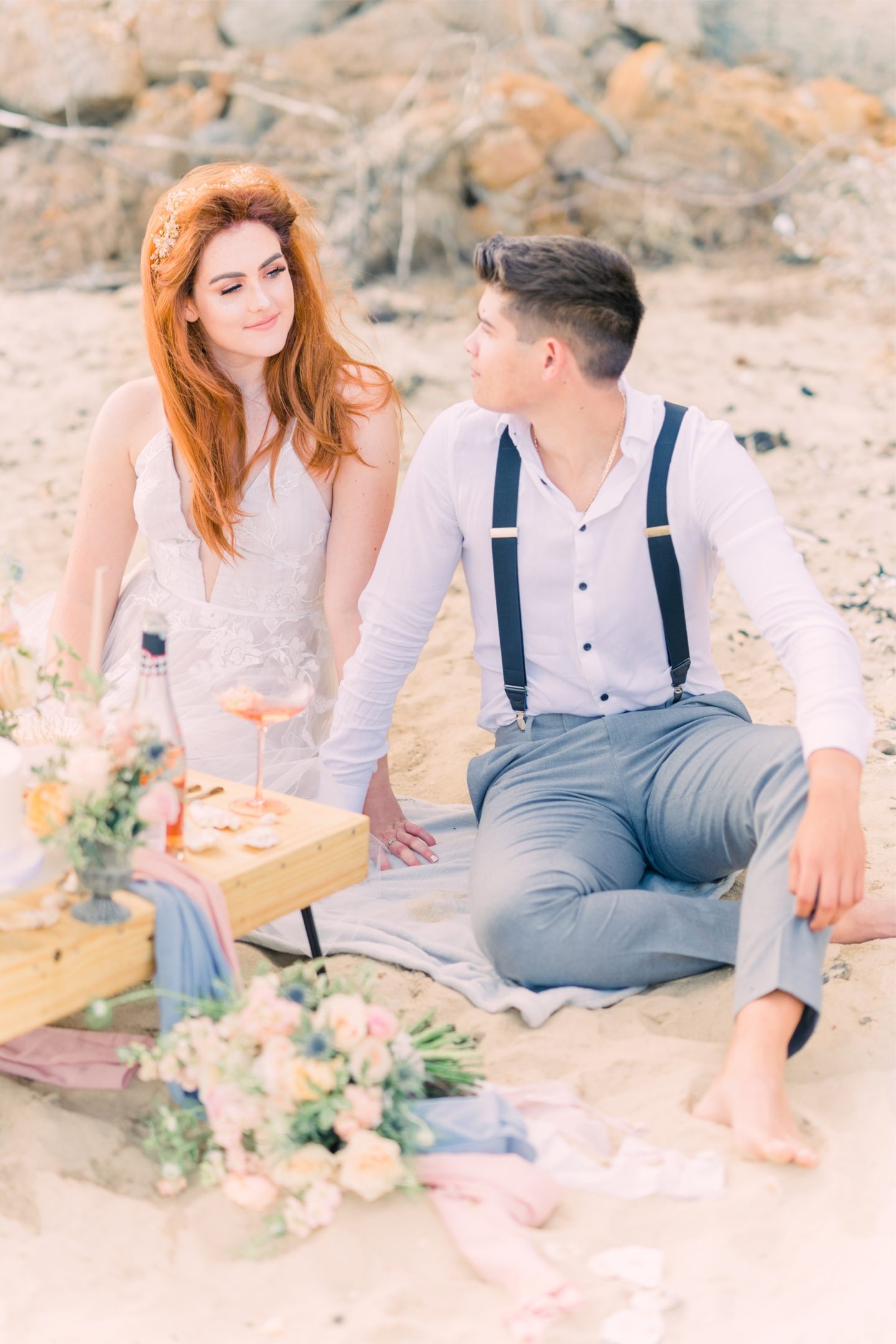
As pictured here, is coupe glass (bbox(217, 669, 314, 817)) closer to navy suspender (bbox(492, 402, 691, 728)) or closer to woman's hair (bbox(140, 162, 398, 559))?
navy suspender (bbox(492, 402, 691, 728))

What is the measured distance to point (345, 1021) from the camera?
2045 millimetres

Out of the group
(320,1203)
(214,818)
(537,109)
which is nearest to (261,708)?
(214,818)

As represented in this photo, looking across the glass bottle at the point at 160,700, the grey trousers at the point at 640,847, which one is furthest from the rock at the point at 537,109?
the glass bottle at the point at 160,700

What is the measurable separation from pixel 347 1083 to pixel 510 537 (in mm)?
1354

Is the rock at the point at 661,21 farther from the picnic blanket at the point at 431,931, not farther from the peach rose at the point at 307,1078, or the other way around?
the peach rose at the point at 307,1078

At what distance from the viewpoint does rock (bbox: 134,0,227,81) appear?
34.5 feet

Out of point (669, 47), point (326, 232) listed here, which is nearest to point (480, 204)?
point (326, 232)

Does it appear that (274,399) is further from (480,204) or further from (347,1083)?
Result: (480,204)

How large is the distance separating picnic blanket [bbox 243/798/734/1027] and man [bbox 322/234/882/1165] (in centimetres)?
5

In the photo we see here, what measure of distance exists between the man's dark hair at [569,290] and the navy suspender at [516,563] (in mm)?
234

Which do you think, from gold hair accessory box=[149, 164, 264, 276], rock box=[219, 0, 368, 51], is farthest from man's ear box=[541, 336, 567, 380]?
rock box=[219, 0, 368, 51]

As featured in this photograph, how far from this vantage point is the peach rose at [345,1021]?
6.69 feet

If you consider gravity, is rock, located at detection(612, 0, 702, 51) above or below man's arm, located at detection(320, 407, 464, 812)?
above

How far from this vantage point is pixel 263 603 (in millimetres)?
3557
